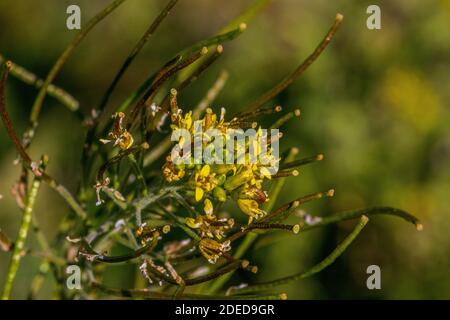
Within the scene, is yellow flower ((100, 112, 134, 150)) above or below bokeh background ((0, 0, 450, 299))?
below

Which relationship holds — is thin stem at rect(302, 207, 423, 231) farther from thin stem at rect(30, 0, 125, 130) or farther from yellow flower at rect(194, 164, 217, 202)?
thin stem at rect(30, 0, 125, 130)

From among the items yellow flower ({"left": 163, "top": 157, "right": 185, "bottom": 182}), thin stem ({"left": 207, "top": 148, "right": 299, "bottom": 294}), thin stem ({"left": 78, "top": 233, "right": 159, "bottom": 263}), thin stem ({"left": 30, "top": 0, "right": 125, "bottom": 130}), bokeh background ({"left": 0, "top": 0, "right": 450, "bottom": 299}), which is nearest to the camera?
thin stem ({"left": 78, "top": 233, "right": 159, "bottom": 263})

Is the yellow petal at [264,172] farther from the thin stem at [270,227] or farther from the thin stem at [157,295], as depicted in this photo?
the thin stem at [157,295]

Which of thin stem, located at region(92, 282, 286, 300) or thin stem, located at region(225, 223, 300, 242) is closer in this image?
thin stem, located at region(225, 223, 300, 242)

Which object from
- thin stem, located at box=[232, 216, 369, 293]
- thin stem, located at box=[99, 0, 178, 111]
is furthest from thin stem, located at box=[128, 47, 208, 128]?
thin stem, located at box=[232, 216, 369, 293]

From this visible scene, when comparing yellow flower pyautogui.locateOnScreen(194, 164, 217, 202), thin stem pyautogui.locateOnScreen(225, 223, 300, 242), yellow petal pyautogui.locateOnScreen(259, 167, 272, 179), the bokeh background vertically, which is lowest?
thin stem pyautogui.locateOnScreen(225, 223, 300, 242)

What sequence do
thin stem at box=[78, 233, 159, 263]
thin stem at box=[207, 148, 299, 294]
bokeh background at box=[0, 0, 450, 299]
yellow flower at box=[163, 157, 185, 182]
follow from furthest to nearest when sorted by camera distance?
bokeh background at box=[0, 0, 450, 299] → thin stem at box=[207, 148, 299, 294] → yellow flower at box=[163, 157, 185, 182] → thin stem at box=[78, 233, 159, 263]

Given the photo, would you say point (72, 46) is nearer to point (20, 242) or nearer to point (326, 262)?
point (20, 242)
